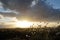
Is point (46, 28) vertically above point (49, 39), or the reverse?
point (46, 28)

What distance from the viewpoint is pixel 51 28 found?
14062mm

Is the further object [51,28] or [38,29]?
[51,28]

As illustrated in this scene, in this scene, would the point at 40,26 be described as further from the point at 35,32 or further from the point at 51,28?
the point at 51,28

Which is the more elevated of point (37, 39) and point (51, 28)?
point (51, 28)

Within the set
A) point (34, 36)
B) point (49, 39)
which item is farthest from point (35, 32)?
point (49, 39)

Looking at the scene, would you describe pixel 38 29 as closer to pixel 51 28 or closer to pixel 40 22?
pixel 40 22

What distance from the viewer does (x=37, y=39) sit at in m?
12.9

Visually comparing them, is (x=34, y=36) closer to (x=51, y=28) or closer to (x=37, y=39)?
(x=37, y=39)

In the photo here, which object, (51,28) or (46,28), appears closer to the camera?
(46,28)

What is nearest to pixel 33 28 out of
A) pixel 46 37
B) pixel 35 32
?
pixel 35 32

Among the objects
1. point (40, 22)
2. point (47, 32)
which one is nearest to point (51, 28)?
point (47, 32)

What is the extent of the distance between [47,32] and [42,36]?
51 centimetres

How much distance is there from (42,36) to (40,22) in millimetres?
1289

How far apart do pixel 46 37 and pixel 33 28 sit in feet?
4.04
